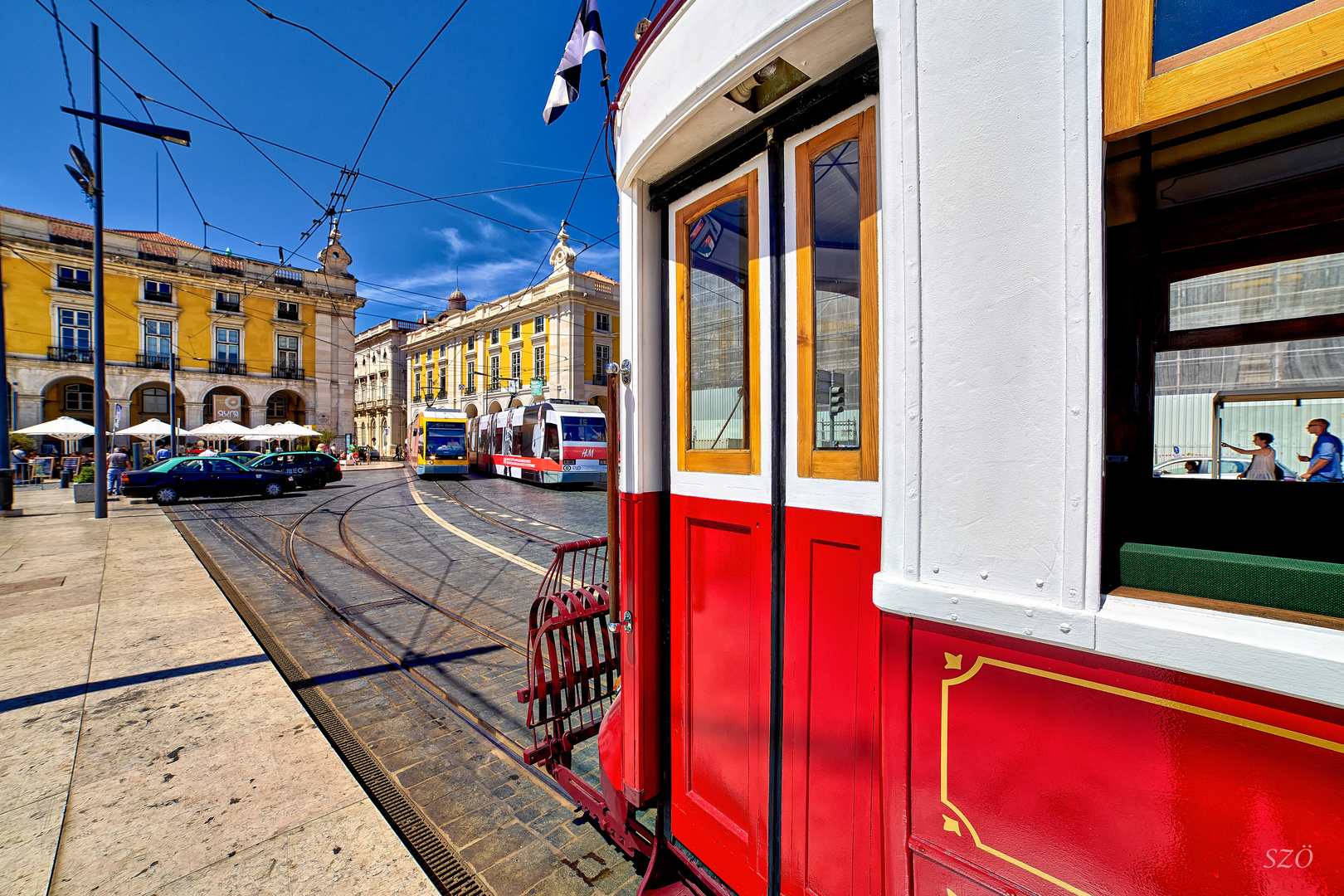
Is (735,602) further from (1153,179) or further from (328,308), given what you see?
(328,308)

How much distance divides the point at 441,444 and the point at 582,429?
871cm

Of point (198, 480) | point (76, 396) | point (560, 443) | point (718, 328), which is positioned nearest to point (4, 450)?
point (198, 480)

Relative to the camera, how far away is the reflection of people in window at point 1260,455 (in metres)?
2.90

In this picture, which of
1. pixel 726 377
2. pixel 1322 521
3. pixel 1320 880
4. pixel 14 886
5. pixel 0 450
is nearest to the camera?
pixel 1320 880

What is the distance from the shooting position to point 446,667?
4.66 meters

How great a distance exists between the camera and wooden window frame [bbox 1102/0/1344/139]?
853 millimetres

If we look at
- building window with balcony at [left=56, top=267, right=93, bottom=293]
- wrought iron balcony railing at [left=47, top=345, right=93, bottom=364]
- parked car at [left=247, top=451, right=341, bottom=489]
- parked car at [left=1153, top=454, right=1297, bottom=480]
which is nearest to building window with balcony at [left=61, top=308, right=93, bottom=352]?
wrought iron balcony railing at [left=47, top=345, right=93, bottom=364]

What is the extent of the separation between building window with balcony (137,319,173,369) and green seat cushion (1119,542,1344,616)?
42.8 metres

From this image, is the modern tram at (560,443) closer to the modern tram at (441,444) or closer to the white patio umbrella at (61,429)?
the modern tram at (441,444)

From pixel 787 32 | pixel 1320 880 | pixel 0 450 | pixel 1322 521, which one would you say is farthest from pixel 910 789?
pixel 0 450

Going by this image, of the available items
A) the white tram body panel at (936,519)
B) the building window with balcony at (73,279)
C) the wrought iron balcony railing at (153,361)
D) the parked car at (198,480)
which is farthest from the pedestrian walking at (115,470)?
the white tram body panel at (936,519)

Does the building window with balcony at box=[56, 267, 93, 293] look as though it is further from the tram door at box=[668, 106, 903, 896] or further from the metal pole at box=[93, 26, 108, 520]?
the tram door at box=[668, 106, 903, 896]

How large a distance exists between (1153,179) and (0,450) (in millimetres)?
20585

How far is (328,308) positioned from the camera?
36656mm
